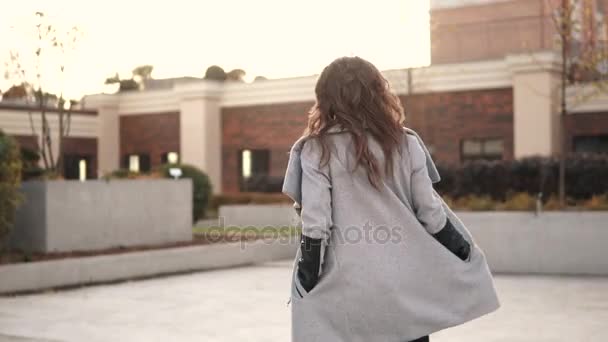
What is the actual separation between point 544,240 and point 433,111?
39.4 feet

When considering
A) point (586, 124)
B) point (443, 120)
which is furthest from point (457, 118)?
point (586, 124)

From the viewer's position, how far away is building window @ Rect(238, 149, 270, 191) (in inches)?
1083

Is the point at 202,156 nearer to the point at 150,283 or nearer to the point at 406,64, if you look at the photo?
the point at 406,64

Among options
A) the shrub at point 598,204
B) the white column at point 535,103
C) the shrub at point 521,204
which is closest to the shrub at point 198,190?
the white column at point 535,103

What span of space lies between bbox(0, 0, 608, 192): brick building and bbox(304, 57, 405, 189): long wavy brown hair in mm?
17579

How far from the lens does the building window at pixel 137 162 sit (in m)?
30.6

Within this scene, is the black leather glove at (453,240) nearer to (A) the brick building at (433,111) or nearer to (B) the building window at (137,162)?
(A) the brick building at (433,111)

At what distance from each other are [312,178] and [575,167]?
14130 mm

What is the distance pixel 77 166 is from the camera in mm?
30562

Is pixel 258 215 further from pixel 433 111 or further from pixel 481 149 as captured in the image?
pixel 481 149

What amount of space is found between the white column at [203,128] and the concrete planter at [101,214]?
13427mm

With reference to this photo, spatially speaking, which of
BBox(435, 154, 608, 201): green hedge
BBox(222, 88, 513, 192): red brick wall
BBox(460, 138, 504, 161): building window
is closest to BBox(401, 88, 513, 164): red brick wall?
BBox(222, 88, 513, 192): red brick wall

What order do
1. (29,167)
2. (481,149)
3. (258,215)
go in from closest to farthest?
(29,167) < (258,215) < (481,149)

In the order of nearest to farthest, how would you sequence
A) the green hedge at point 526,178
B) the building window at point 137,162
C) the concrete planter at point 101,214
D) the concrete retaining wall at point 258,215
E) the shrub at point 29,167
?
1. the concrete planter at point 101,214
2. the shrub at point 29,167
3. the green hedge at point 526,178
4. the concrete retaining wall at point 258,215
5. the building window at point 137,162
